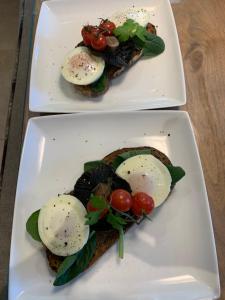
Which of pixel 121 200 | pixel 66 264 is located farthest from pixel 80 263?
pixel 121 200

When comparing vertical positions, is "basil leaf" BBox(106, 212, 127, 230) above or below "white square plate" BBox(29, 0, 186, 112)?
below

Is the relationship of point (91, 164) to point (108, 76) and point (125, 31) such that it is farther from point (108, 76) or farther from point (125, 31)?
point (125, 31)

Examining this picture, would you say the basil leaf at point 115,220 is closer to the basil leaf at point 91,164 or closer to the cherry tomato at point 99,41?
the basil leaf at point 91,164

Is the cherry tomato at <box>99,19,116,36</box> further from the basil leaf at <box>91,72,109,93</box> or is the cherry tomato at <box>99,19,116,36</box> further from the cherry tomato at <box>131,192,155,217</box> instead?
the cherry tomato at <box>131,192,155,217</box>

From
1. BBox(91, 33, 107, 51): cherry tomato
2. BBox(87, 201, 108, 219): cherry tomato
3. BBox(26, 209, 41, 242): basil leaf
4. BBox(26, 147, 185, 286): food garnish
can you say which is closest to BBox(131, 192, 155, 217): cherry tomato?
BBox(26, 147, 185, 286): food garnish

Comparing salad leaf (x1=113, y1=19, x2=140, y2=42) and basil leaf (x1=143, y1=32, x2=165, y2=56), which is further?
basil leaf (x1=143, y1=32, x2=165, y2=56)

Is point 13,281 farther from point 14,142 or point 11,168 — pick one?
point 14,142
